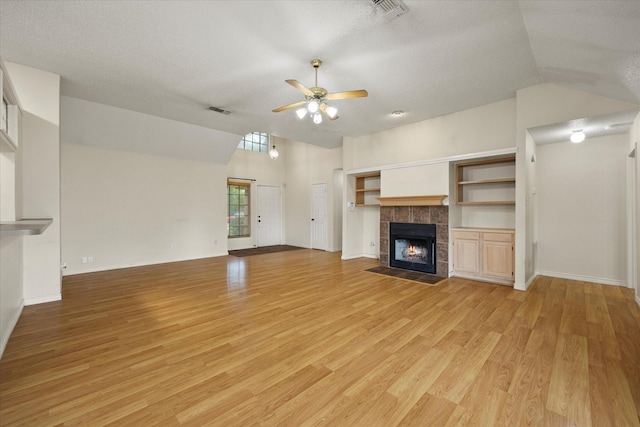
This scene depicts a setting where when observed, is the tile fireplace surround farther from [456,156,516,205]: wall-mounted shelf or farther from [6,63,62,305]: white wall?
[6,63,62,305]: white wall

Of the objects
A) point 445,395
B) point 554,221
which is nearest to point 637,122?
point 554,221

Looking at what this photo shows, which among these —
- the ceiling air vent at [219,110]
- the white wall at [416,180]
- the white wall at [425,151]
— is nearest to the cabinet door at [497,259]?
the white wall at [425,151]

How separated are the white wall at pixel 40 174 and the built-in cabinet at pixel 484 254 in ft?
21.4

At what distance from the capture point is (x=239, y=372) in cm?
214

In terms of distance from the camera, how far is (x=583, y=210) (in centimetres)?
472

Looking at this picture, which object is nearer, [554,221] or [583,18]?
[583,18]

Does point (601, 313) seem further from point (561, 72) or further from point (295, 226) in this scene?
point (295, 226)

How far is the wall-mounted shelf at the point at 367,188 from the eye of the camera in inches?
275

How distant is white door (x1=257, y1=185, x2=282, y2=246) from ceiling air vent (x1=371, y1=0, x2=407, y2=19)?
734 cm

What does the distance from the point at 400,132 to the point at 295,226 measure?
196 inches

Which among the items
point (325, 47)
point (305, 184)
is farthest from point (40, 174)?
point (305, 184)

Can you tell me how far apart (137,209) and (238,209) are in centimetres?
313

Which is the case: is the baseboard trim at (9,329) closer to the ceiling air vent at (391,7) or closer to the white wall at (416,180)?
the ceiling air vent at (391,7)

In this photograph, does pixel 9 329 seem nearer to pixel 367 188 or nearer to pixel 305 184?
pixel 367 188
